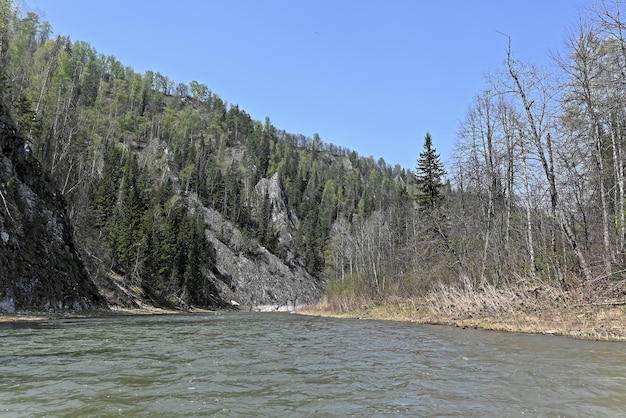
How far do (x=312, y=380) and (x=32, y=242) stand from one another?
94.3 feet

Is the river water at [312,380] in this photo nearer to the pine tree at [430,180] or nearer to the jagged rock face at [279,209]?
the pine tree at [430,180]

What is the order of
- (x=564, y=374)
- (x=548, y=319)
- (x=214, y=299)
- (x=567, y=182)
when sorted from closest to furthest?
(x=564, y=374) < (x=548, y=319) < (x=567, y=182) < (x=214, y=299)

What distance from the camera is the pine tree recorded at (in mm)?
40066

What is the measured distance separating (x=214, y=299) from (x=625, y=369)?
79192 mm

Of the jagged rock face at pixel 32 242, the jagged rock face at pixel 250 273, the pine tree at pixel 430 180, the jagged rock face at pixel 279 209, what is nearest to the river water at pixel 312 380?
the jagged rock face at pixel 32 242

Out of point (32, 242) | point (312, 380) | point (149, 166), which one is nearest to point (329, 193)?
point (149, 166)

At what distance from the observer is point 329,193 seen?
164 m

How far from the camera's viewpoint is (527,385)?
22.6ft

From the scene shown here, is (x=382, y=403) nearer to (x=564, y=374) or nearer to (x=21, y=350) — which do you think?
(x=564, y=374)

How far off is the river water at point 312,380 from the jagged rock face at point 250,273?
7962 centimetres

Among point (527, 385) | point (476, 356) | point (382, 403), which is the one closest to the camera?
point (382, 403)

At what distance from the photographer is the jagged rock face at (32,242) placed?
82.7 ft

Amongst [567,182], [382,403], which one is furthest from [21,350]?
[567,182]

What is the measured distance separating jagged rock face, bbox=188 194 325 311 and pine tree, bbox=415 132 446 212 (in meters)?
58.1
